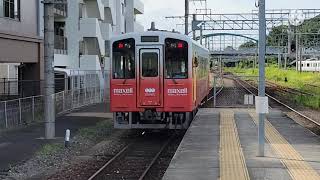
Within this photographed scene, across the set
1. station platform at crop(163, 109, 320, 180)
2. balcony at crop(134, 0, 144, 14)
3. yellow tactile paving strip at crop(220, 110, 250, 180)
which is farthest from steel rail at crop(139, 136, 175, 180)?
balcony at crop(134, 0, 144, 14)

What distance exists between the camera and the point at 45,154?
14070mm

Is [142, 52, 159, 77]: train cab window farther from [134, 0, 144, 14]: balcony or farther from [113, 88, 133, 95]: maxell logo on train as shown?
[134, 0, 144, 14]: balcony

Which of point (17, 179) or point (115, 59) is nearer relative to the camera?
point (17, 179)

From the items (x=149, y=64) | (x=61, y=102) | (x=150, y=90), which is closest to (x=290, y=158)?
(x=150, y=90)

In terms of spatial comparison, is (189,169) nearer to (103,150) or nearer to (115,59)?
(103,150)

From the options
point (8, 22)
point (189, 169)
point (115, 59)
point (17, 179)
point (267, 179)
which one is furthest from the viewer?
point (8, 22)

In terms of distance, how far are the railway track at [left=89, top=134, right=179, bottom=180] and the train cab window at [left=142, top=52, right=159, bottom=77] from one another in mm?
2127

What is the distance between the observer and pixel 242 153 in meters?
12.0

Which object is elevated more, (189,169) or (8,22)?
(8,22)

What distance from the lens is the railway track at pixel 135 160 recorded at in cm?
1175

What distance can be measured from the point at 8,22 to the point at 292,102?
18.0 m

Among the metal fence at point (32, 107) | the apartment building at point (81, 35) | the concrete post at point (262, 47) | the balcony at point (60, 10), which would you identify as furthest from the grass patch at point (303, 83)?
the concrete post at point (262, 47)

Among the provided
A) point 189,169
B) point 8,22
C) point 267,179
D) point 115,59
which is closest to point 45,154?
point 115,59

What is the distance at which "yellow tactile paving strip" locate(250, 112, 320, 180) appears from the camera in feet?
31.6
